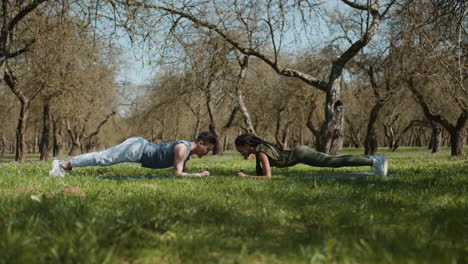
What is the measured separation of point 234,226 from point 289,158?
4799 millimetres

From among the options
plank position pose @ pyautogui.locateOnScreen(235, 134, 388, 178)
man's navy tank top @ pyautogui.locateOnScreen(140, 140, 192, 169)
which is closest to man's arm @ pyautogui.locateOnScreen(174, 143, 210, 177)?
man's navy tank top @ pyautogui.locateOnScreen(140, 140, 192, 169)

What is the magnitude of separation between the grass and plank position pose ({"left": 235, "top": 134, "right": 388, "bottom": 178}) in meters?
2.48

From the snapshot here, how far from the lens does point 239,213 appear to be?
3703 mm

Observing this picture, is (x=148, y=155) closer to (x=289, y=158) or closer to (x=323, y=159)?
(x=289, y=158)

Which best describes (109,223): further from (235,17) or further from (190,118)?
(190,118)

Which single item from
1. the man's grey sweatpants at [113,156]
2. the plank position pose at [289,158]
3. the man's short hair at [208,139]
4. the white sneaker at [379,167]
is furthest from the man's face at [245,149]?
the white sneaker at [379,167]

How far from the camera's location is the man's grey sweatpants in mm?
7344

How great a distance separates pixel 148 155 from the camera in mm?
7703

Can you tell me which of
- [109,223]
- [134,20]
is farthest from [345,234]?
[134,20]

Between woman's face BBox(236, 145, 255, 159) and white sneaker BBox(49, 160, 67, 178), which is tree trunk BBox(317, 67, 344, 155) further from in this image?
white sneaker BBox(49, 160, 67, 178)

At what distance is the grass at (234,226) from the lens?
98.2 inches

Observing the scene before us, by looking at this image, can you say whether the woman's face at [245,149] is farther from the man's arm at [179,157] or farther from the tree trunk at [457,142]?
the tree trunk at [457,142]

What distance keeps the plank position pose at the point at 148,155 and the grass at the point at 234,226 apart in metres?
2.34

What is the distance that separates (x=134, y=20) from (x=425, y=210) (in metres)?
8.54
